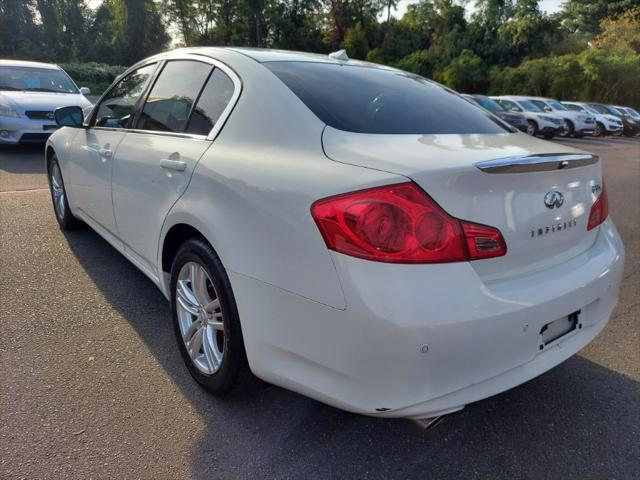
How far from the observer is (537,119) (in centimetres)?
1891

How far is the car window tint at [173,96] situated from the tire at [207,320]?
777 mm

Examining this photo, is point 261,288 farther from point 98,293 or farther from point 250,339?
point 98,293

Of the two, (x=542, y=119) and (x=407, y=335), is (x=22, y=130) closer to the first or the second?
→ (x=407, y=335)

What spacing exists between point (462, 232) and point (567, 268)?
0.63m

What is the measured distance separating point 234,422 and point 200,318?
505 mm

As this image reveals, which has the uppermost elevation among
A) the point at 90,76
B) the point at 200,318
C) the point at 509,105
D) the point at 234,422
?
the point at 200,318

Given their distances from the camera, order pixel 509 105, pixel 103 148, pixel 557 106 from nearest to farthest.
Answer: pixel 103 148, pixel 509 105, pixel 557 106

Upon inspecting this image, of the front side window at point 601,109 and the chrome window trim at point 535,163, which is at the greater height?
the chrome window trim at point 535,163

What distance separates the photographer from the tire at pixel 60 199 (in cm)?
457

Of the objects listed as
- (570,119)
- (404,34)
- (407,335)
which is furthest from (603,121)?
(404,34)

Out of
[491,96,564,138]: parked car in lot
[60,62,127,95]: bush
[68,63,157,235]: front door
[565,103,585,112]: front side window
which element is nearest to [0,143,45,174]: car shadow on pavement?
[68,63,157,235]: front door

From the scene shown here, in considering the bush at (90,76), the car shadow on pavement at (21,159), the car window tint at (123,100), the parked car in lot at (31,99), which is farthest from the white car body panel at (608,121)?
the bush at (90,76)

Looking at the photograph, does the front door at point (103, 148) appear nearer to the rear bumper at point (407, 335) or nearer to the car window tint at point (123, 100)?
the car window tint at point (123, 100)

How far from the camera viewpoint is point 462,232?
175 cm
